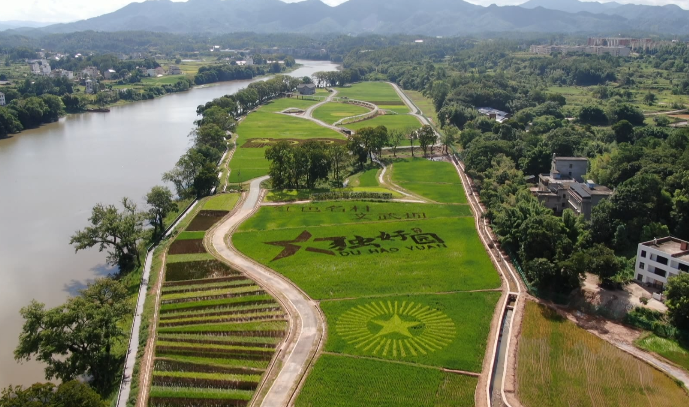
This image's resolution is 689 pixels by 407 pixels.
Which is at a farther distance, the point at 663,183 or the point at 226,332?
the point at 663,183

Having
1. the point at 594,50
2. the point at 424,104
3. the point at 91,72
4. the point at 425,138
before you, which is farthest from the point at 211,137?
the point at 594,50

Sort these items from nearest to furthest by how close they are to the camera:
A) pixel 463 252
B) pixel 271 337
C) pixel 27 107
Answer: pixel 271 337 → pixel 463 252 → pixel 27 107

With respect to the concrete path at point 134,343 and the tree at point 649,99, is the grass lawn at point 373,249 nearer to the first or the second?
the concrete path at point 134,343

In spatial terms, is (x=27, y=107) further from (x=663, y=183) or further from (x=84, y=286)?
(x=663, y=183)

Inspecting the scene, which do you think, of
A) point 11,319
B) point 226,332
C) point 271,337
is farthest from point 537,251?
point 11,319

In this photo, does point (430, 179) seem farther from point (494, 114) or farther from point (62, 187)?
point (62, 187)

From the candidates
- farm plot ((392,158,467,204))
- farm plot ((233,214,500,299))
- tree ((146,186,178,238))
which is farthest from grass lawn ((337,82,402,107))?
tree ((146,186,178,238))

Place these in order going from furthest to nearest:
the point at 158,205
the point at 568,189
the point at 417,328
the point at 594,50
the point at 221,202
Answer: the point at 594,50 < the point at 221,202 < the point at 568,189 < the point at 158,205 < the point at 417,328
